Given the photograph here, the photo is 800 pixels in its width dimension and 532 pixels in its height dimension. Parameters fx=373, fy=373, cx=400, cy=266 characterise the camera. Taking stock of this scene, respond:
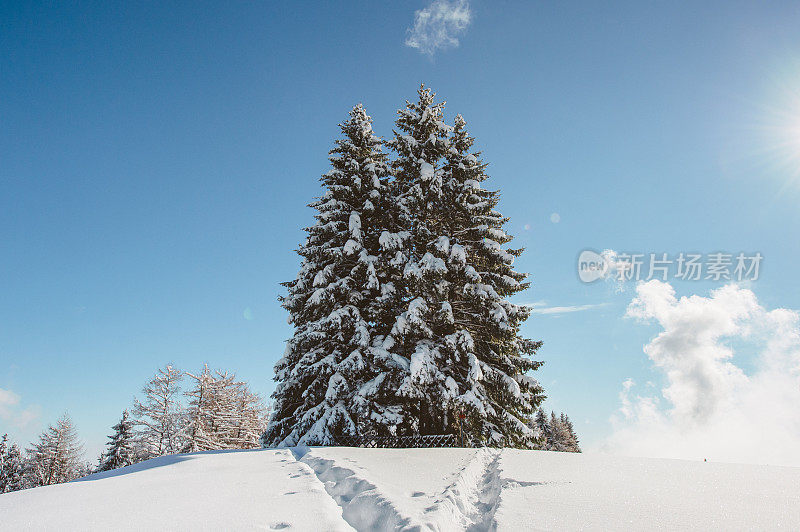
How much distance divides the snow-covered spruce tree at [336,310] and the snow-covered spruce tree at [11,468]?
136 feet

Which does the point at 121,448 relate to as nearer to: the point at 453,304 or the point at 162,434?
the point at 162,434

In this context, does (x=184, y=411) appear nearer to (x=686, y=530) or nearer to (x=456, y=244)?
(x=456, y=244)

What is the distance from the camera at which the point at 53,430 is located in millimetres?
36719

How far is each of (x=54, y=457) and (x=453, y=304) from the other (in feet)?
146

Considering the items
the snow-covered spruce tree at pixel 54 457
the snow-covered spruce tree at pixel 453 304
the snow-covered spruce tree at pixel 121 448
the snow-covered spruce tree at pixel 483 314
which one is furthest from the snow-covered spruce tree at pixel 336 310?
the snow-covered spruce tree at pixel 54 457

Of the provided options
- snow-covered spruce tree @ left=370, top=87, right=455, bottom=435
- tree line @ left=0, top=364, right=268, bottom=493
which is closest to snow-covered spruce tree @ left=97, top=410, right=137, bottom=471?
tree line @ left=0, top=364, right=268, bottom=493

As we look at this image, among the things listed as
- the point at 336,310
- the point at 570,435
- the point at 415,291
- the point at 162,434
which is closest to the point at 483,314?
the point at 415,291

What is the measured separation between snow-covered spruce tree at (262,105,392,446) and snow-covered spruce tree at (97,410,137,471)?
22.9m

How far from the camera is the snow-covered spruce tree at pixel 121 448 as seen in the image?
92.8ft

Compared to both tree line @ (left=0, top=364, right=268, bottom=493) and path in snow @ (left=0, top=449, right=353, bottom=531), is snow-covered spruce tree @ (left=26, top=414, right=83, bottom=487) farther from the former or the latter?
path in snow @ (left=0, top=449, right=353, bottom=531)

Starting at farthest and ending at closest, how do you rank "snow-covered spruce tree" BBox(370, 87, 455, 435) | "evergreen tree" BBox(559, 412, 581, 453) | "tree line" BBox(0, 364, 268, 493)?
"evergreen tree" BBox(559, 412, 581, 453)
"tree line" BBox(0, 364, 268, 493)
"snow-covered spruce tree" BBox(370, 87, 455, 435)

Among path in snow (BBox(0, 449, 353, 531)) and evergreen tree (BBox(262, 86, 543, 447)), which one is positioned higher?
evergreen tree (BBox(262, 86, 543, 447))

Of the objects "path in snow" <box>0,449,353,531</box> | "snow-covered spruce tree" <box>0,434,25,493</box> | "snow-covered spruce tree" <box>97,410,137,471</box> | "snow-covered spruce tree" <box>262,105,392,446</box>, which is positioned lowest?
"snow-covered spruce tree" <box>0,434,25,493</box>

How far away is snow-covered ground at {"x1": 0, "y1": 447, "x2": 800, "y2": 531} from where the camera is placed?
10.6 feet
